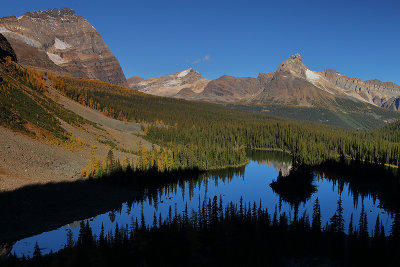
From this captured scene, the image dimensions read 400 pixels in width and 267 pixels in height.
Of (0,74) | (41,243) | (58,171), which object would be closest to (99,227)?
(41,243)

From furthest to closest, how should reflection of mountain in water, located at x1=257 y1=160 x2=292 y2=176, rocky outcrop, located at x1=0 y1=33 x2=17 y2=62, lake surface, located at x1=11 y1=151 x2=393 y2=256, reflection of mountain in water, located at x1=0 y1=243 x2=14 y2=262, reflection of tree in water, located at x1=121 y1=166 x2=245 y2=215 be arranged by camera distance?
rocky outcrop, located at x1=0 y1=33 x2=17 y2=62
reflection of mountain in water, located at x1=257 y1=160 x2=292 y2=176
reflection of tree in water, located at x1=121 y1=166 x2=245 y2=215
lake surface, located at x1=11 y1=151 x2=393 y2=256
reflection of mountain in water, located at x1=0 y1=243 x2=14 y2=262

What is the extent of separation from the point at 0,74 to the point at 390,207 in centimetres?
13717

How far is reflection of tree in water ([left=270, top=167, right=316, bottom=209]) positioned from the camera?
296ft

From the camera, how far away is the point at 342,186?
105688mm

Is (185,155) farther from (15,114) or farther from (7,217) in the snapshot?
(7,217)

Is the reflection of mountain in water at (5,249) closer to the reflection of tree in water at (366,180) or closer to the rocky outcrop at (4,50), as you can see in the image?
Result: the reflection of tree in water at (366,180)

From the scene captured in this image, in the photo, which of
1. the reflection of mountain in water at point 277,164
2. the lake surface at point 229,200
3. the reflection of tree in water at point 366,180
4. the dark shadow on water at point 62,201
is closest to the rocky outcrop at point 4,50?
the dark shadow on water at point 62,201

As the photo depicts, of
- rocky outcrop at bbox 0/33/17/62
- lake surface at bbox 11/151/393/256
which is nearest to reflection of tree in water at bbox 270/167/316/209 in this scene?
lake surface at bbox 11/151/393/256

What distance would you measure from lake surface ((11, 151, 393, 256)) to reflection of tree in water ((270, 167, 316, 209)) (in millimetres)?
899

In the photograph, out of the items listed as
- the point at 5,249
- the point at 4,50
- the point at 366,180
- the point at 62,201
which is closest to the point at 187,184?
the point at 62,201

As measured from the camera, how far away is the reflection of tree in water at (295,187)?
90125mm

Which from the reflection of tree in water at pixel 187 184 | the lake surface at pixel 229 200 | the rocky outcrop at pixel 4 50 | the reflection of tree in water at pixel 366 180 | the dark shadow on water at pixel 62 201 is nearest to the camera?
the dark shadow on water at pixel 62 201

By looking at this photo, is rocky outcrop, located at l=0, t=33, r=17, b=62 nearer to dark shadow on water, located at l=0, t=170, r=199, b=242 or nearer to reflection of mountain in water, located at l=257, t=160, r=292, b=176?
dark shadow on water, located at l=0, t=170, r=199, b=242

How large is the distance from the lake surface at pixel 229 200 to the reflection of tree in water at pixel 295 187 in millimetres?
899
